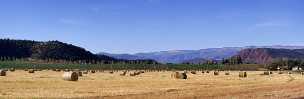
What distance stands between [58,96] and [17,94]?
2.02 meters

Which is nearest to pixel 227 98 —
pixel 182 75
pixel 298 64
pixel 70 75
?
pixel 70 75

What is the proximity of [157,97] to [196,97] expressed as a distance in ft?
5.80

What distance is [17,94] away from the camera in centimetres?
2867

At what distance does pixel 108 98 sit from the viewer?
2692 cm

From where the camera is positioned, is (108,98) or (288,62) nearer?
(108,98)

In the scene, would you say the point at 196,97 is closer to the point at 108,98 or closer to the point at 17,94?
the point at 108,98

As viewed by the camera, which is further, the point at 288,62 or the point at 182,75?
the point at 288,62

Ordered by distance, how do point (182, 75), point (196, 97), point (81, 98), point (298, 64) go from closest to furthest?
point (81, 98)
point (196, 97)
point (182, 75)
point (298, 64)

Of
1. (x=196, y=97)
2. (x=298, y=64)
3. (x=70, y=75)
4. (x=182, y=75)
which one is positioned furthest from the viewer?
(x=298, y=64)

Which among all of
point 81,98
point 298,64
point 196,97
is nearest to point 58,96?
point 81,98

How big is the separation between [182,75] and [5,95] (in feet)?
119

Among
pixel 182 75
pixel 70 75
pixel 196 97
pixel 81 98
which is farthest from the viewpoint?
pixel 182 75

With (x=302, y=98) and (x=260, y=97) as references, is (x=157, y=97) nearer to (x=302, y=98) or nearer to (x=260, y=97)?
(x=260, y=97)

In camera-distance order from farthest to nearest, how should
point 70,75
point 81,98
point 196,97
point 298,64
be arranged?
point 298,64 < point 70,75 < point 196,97 < point 81,98
